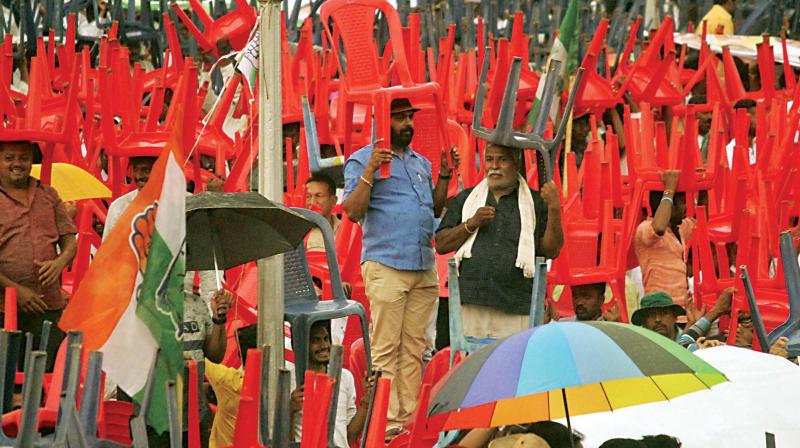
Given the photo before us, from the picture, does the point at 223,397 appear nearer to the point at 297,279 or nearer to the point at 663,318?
the point at 297,279

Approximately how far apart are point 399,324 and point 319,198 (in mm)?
1425

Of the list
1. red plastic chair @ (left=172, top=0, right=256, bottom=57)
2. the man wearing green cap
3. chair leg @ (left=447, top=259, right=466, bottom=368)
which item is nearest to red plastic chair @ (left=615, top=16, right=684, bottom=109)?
red plastic chair @ (left=172, top=0, right=256, bottom=57)

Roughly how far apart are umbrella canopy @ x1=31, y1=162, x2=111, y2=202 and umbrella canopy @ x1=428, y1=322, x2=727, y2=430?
11.3ft

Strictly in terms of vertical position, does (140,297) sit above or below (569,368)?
above

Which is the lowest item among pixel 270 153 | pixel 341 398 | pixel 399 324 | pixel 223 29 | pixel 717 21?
pixel 341 398

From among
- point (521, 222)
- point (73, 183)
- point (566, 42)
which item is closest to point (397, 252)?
point (521, 222)

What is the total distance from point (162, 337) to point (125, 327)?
14 centimetres

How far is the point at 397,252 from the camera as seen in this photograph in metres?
8.56

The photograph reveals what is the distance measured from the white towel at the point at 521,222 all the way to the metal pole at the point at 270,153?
144cm

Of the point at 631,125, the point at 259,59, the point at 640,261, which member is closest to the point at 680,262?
the point at 640,261

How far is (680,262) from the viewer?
9.94 m

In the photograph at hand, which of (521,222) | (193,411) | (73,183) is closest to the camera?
(193,411)

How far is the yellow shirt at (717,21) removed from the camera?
16758 mm

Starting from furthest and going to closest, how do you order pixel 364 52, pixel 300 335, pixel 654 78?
pixel 654 78 → pixel 364 52 → pixel 300 335
